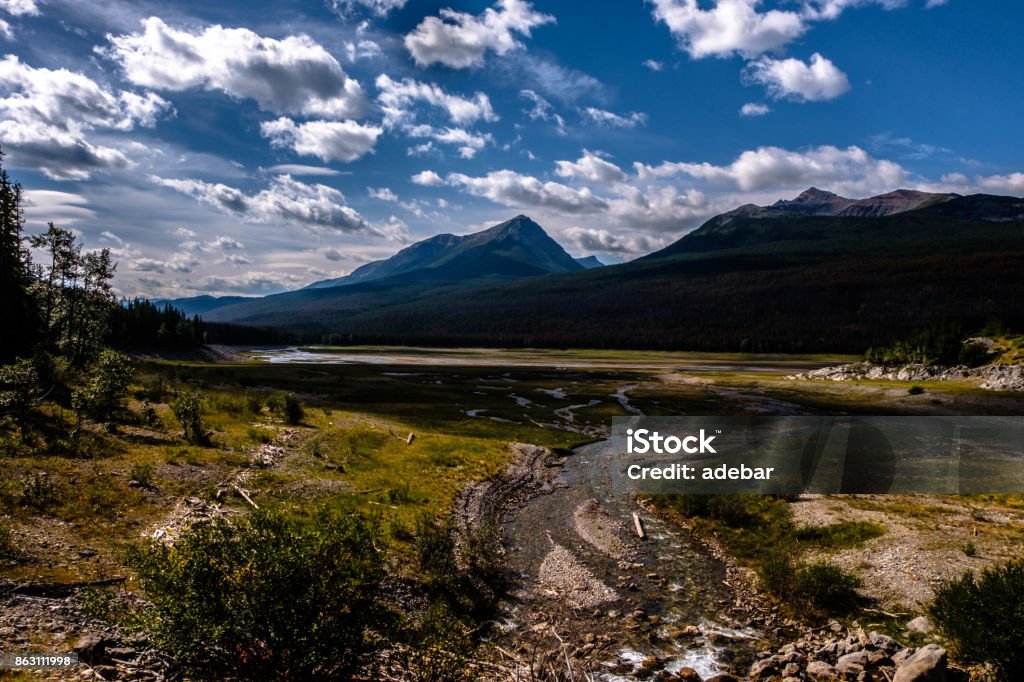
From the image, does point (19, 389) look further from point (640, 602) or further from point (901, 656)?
point (901, 656)

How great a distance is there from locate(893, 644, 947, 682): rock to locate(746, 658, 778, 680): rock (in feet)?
11.5

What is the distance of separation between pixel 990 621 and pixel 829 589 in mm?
6018

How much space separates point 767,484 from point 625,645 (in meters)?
24.4

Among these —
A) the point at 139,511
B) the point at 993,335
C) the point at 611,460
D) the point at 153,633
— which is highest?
the point at 993,335

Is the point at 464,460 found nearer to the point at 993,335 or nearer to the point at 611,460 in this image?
the point at 611,460

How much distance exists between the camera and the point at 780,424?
61.6m

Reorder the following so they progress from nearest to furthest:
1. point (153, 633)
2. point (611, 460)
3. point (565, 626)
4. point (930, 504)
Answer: point (153, 633), point (565, 626), point (930, 504), point (611, 460)

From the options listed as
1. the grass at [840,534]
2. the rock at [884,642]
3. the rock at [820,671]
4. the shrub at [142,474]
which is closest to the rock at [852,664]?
the rock at [820,671]

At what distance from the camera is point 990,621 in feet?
47.8

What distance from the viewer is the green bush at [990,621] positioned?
13.6m

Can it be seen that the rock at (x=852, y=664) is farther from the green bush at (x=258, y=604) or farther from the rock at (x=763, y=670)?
the green bush at (x=258, y=604)

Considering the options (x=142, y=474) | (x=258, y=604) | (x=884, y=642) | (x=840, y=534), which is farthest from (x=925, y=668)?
(x=142, y=474)

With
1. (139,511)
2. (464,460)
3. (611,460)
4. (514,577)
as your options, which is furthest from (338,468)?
(611,460)

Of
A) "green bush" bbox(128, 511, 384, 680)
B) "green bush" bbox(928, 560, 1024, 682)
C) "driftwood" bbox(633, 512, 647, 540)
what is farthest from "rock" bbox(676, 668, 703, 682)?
"driftwood" bbox(633, 512, 647, 540)
